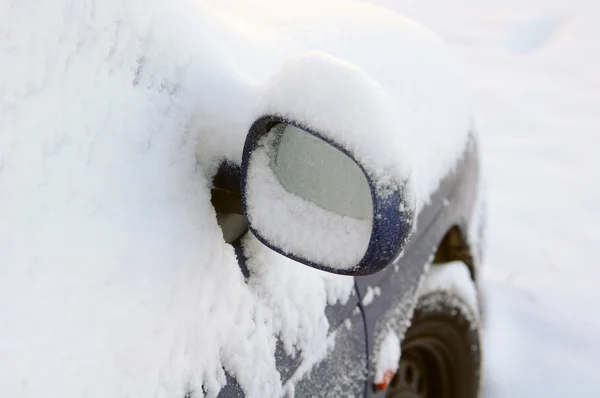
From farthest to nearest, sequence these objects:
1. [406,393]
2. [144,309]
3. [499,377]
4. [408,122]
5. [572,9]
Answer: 1. [572,9]
2. [499,377]
3. [406,393]
4. [408,122]
5. [144,309]

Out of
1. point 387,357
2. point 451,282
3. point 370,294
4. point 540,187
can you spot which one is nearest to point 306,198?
point 370,294

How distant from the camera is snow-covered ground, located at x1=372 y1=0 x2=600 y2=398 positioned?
113 inches

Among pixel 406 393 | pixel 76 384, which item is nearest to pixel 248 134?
pixel 76 384

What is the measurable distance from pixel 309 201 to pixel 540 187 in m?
3.92

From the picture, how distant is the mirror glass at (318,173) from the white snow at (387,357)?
29.6 inches

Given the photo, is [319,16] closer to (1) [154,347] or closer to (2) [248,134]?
(2) [248,134]

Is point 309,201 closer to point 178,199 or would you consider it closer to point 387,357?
point 178,199

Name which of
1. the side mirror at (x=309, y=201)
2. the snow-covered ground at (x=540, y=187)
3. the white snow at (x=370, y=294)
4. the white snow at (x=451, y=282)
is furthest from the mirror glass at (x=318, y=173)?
the snow-covered ground at (x=540, y=187)

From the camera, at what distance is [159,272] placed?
0.94m

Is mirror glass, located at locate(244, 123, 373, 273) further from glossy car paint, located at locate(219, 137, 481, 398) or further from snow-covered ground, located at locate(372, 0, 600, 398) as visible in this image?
snow-covered ground, located at locate(372, 0, 600, 398)

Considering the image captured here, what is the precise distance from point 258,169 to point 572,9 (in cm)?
870

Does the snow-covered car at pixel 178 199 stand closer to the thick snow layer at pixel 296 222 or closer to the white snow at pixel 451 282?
the thick snow layer at pixel 296 222

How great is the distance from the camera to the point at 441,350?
2.20 metres

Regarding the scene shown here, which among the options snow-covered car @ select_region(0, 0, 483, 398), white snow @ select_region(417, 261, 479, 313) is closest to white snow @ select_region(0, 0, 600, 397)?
snow-covered car @ select_region(0, 0, 483, 398)
